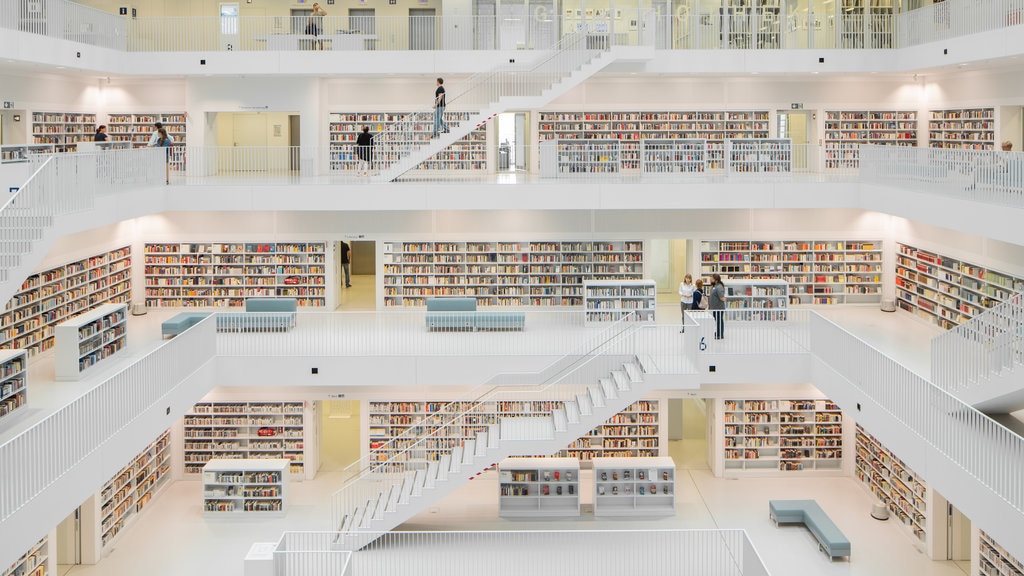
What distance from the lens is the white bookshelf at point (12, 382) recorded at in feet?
43.7

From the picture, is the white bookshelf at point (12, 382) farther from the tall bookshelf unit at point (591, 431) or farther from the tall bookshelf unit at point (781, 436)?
the tall bookshelf unit at point (781, 436)

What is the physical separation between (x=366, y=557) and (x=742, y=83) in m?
12.4

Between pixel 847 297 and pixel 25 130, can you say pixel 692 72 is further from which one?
pixel 25 130

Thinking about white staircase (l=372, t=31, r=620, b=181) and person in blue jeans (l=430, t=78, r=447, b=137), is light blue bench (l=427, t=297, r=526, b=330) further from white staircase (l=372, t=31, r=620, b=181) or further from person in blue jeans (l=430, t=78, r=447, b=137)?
person in blue jeans (l=430, t=78, r=447, b=137)

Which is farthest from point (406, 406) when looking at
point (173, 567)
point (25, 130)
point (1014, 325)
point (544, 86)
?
point (1014, 325)

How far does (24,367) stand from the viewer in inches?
543

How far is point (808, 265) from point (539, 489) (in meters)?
7.12

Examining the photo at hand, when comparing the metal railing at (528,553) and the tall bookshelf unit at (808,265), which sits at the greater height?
the tall bookshelf unit at (808,265)

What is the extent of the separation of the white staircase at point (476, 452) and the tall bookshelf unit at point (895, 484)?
160 inches

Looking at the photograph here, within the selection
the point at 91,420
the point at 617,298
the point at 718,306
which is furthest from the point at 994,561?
the point at 91,420

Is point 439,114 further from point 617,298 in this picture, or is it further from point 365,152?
point 617,298

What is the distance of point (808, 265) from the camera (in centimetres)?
2178

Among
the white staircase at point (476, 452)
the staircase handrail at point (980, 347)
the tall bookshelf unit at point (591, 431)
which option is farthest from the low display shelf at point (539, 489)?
the staircase handrail at point (980, 347)

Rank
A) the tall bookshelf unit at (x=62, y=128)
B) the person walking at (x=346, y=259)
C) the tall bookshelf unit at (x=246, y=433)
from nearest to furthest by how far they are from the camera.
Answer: the tall bookshelf unit at (x=246, y=433)
the tall bookshelf unit at (x=62, y=128)
the person walking at (x=346, y=259)
